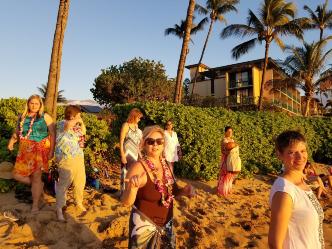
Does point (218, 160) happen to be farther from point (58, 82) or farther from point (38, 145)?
point (38, 145)

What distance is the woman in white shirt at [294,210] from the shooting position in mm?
2172

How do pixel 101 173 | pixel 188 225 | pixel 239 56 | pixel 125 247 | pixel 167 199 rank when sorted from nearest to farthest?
pixel 167 199 < pixel 125 247 < pixel 188 225 < pixel 101 173 < pixel 239 56

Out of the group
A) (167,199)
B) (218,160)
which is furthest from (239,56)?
(167,199)

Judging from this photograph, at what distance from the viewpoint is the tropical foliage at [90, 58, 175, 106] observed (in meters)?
39.0

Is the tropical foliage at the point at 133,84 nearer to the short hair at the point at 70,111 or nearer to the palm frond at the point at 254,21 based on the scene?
the palm frond at the point at 254,21

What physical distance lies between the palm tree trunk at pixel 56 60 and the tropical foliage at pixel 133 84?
93.6ft

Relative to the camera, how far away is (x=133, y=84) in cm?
3869

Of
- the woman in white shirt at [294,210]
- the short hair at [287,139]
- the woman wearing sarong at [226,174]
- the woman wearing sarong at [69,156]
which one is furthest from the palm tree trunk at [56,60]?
the woman in white shirt at [294,210]

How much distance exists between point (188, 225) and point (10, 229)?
288cm

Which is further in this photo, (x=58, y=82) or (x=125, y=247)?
(x=58, y=82)

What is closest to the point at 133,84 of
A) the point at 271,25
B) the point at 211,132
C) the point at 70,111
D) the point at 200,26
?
the point at 200,26

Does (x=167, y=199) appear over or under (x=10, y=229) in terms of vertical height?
over

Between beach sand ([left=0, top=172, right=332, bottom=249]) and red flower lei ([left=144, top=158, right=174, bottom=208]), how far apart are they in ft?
7.42

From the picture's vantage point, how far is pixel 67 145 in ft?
18.7
